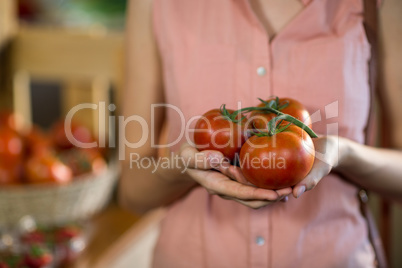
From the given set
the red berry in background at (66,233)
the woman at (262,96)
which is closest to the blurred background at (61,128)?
the red berry in background at (66,233)

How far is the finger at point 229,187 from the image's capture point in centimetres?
43

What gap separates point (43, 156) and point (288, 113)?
0.66m

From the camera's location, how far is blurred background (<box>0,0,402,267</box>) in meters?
0.88

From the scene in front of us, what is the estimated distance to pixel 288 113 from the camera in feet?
1.54

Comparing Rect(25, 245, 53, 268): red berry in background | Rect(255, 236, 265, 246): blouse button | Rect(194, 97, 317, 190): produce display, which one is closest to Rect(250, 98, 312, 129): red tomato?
Rect(194, 97, 317, 190): produce display

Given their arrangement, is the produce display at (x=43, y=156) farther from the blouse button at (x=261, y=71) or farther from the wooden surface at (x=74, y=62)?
the blouse button at (x=261, y=71)

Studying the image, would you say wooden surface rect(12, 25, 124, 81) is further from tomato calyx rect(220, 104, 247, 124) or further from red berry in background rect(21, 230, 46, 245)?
tomato calyx rect(220, 104, 247, 124)

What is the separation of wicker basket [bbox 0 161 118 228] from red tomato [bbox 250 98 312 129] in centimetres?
56

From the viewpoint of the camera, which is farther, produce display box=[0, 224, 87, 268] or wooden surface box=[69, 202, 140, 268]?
wooden surface box=[69, 202, 140, 268]

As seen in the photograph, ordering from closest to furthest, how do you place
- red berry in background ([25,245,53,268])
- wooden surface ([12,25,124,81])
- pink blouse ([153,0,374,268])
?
pink blouse ([153,0,374,268])
red berry in background ([25,245,53,268])
wooden surface ([12,25,124,81])

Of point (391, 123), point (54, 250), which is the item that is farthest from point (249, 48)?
point (54, 250)

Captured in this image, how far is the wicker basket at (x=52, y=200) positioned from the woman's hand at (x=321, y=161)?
23.5 inches

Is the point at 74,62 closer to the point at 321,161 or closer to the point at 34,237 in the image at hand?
the point at 34,237

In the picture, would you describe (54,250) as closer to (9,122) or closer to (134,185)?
(134,185)
